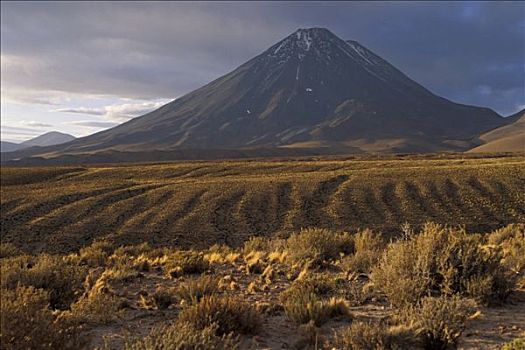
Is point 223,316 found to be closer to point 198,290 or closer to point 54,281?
point 198,290

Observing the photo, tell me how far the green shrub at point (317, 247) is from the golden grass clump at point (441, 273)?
3.41 m

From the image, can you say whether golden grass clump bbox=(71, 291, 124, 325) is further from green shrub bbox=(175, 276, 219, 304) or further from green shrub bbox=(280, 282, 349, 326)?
green shrub bbox=(280, 282, 349, 326)

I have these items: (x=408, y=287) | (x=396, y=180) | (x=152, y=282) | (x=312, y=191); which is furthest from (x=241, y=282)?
(x=396, y=180)

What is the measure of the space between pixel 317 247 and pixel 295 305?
6072mm

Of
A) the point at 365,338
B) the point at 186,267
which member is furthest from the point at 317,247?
the point at 365,338

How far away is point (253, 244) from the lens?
57.8 ft

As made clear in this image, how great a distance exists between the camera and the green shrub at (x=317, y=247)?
12242 mm

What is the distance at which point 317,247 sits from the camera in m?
13.4

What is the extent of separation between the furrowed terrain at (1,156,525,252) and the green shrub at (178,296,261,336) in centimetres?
2023

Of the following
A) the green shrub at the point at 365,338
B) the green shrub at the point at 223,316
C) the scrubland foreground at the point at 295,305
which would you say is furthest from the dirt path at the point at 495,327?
the green shrub at the point at 223,316

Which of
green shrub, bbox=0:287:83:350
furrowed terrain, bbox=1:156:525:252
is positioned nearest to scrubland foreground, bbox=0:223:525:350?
green shrub, bbox=0:287:83:350

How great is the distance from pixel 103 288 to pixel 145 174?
50881 mm

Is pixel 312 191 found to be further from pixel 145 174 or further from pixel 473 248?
pixel 473 248

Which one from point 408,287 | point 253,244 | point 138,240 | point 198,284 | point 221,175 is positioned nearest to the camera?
point 408,287
